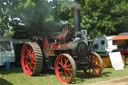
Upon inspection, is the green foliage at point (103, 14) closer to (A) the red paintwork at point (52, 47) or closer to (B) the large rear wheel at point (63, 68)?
(A) the red paintwork at point (52, 47)

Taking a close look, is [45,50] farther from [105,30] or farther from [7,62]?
[105,30]

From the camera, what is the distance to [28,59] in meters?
8.88

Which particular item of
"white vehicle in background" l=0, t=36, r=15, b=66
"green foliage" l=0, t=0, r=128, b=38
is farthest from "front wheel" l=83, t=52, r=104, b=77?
"white vehicle in background" l=0, t=36, r=15, b=66

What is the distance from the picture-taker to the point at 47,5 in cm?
1319

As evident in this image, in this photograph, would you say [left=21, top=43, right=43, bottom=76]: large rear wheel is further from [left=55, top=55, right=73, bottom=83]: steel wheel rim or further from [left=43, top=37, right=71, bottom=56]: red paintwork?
[left=55, top=55, right=73, bottom=83]: steel wheel rim

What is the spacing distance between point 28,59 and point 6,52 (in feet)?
10.3

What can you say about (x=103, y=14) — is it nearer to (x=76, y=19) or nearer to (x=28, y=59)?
(x=76, y=19)

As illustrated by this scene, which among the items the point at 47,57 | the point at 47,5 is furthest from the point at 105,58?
the point at 47,5

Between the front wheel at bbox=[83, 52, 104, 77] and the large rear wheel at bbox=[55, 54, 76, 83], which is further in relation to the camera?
the front wheel at bbox=[83, 52, 104, 77]

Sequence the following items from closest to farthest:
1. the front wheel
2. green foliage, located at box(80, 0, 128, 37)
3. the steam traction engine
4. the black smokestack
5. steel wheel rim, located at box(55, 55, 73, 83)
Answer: steel wheel rim, located at box(55, 55, 73, 83) → the steam traction engine → the black smokestack → the front wheel → green foliage, located at box(80, 0, 128, 37)

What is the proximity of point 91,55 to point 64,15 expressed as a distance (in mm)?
7781

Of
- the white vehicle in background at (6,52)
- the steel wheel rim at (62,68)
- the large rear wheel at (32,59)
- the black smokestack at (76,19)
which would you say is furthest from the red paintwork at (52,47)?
the white vehicle in background at (6,52)

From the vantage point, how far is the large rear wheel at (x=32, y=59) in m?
8.19

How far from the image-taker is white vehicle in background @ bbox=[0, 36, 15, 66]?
11195 mm
